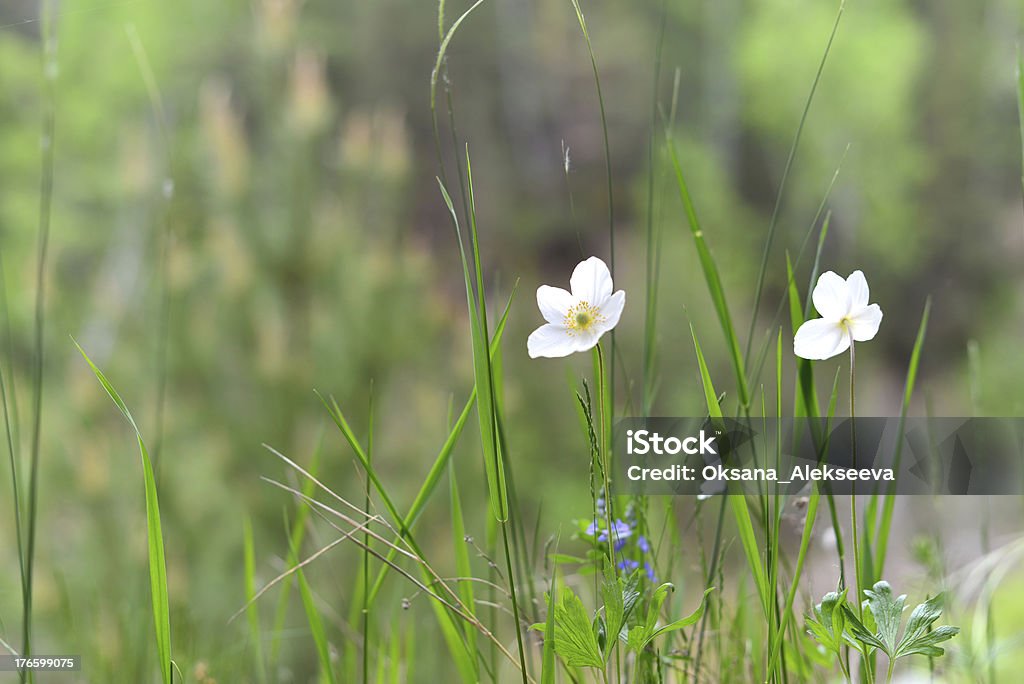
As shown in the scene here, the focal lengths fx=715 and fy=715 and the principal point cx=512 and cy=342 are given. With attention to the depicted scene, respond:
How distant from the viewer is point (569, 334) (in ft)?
0.79

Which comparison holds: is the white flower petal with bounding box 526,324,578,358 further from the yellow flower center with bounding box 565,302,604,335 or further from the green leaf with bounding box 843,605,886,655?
the green leaf with bounding box 843,605,886,655

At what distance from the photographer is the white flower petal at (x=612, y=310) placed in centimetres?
23

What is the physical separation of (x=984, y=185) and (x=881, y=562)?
6452 mm

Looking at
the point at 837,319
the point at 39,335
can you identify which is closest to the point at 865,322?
the point at 837,319

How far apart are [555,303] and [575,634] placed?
11cm

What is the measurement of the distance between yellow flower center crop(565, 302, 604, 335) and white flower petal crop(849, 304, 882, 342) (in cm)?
9

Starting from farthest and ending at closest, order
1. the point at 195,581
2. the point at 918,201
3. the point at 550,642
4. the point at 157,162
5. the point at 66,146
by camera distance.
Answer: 1. the point at 918,201
2. the point at 66,146
3. the point at 157,162
4. the point at 195,581
5. the point at 550,642

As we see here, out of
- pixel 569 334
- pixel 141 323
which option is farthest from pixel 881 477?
pixel 141 323

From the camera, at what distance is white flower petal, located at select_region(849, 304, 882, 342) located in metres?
0.23

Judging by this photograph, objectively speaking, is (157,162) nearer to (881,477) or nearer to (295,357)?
(295,357)

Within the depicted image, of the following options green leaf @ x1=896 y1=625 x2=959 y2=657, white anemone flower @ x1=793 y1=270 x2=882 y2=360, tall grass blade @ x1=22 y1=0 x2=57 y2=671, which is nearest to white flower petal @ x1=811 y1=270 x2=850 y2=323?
white anemone flower @ x1=793 y1=270 x2=882 y2=360

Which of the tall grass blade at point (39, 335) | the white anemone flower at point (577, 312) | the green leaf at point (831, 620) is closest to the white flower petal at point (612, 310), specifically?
the white anemone flower at point (577, 312)

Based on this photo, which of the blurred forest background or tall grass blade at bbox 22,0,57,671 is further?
the blurred forest background

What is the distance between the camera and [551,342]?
240 mm
